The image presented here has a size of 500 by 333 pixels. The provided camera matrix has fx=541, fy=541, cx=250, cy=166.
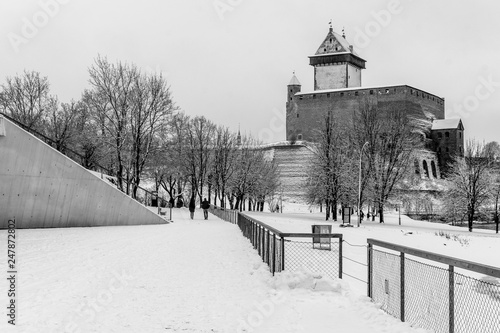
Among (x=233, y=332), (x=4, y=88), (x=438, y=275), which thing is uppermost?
(x=4, y=88)

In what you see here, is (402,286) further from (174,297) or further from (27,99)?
(27,99)

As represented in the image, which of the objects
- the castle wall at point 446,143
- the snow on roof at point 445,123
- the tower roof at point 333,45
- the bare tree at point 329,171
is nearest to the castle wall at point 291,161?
the tower roof at point 333,45

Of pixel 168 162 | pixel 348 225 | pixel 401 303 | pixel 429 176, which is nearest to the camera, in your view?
pixel 401 303

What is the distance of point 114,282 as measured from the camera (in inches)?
378

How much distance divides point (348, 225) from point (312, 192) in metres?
15.0

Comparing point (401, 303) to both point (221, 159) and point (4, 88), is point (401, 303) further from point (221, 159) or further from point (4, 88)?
point (221, 159)

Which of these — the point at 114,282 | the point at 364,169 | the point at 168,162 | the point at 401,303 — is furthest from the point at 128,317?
the point at 168,162

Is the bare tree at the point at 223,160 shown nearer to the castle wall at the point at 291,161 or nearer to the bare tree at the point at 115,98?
the bare tree at the point at 115,98

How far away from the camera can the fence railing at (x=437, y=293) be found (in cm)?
532

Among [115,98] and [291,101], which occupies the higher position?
[291,101]

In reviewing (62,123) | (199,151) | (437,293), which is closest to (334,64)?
(199,151)

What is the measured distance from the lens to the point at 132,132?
41.5 metres

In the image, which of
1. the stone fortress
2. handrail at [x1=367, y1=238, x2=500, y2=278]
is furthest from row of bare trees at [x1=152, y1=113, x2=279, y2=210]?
handrail at [x1=367, y1=238, x2=500, y2=278]

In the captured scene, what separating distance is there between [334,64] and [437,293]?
104105mm
